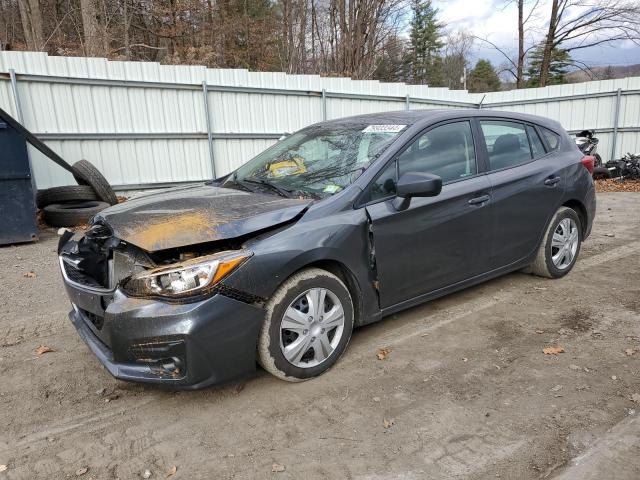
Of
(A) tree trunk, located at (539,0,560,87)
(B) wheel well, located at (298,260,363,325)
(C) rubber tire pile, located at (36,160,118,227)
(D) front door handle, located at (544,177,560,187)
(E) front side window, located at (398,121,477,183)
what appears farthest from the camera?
(A) tree trunk, located at (539,0,560,87)

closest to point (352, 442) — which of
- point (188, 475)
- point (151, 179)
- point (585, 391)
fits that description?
point (188, 475)

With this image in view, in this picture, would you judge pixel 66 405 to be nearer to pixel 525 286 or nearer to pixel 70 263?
pixel 70 263

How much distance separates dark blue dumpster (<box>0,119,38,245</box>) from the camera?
20.1 ft

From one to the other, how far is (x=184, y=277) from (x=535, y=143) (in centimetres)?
354

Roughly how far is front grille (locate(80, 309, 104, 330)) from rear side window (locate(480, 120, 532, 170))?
3.15 meters

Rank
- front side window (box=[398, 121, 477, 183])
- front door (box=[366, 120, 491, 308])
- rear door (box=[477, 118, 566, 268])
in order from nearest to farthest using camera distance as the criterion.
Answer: front door (box=[366, 120, 491, 308]) → front side window (box=[398, 121, 477, 183]) → rear door (box=[477, 118, 566, 268])

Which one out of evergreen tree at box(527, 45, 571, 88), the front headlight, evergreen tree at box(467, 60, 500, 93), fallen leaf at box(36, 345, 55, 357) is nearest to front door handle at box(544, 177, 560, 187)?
the front headlight

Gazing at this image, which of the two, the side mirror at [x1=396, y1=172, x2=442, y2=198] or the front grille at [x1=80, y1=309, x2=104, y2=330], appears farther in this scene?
the side mirror at [x1=396, y1=172, x2=442, y2=198]

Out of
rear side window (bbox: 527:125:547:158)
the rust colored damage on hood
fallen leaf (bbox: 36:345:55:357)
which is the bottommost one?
fallen leaf (bbox: 36:345:55:357)

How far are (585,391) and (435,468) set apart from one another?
1205mm

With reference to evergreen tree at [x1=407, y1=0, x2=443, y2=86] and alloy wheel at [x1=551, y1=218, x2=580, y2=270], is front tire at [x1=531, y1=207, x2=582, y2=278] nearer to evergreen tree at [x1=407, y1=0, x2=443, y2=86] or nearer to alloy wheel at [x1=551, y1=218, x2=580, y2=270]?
alloy wheel at [x1=551, y1=218, x2=580, y2=270]

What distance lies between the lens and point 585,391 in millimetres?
2793

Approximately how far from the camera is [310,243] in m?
2.81

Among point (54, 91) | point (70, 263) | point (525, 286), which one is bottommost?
point (525, 286)
